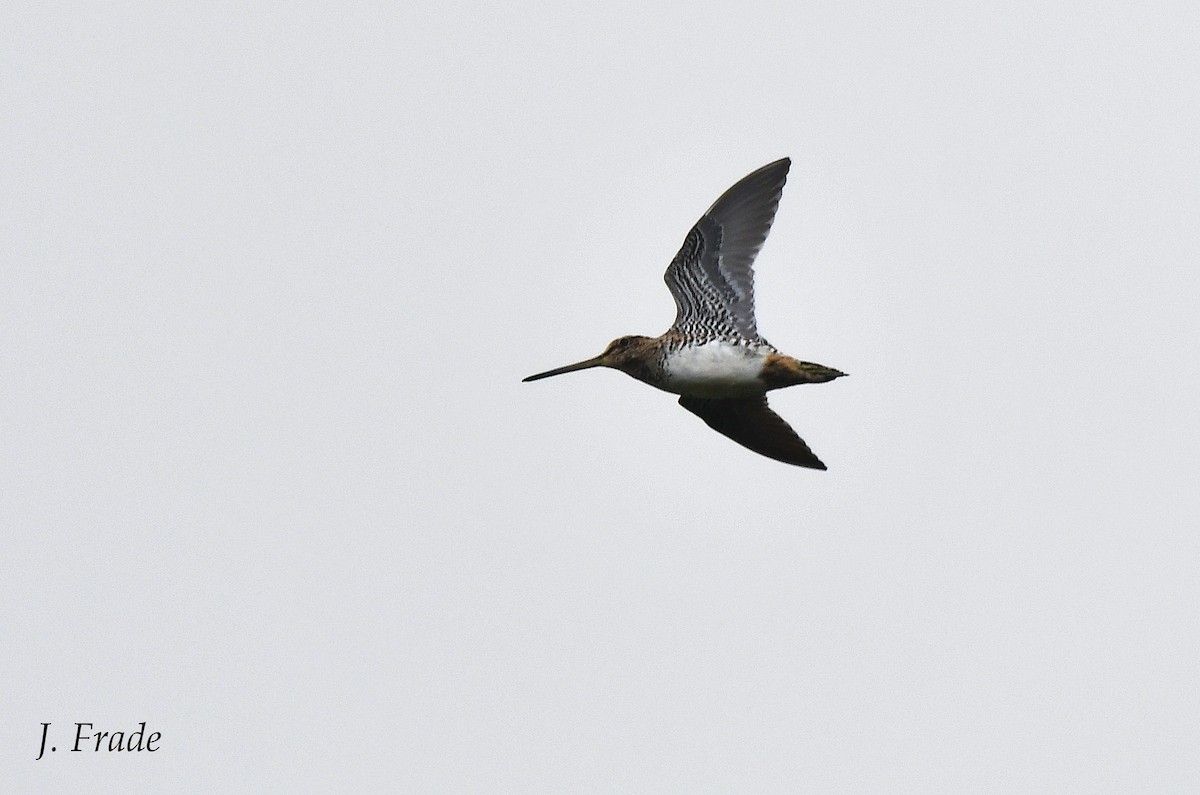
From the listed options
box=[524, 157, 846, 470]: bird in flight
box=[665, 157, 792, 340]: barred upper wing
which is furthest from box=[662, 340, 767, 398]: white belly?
box=[665, 157, 792, 340]: barred upper wing

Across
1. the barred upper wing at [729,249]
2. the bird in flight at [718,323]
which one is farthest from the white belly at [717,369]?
the barred upper wing at [729,249]

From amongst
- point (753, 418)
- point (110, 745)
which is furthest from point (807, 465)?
point (110, 745)

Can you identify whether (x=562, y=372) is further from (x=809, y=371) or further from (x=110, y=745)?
(x=110, y=745)

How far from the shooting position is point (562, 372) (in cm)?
1758

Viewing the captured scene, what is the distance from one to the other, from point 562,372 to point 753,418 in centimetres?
177

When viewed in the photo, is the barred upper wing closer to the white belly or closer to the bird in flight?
the bird in flight

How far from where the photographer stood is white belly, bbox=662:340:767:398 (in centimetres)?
1691

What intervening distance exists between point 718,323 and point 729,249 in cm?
67

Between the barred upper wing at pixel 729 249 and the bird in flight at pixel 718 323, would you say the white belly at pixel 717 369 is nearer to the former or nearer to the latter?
the bird in flight at pixel 718 323

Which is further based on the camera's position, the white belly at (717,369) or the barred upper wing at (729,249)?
the barred upper wing at (729,249)

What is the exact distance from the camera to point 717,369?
17.0 meters

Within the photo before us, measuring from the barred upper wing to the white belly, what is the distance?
230 millimetres

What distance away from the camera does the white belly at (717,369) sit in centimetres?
1691

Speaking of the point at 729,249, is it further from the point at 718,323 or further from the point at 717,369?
the point at 717,369
